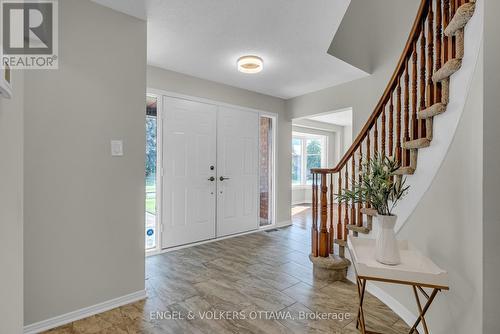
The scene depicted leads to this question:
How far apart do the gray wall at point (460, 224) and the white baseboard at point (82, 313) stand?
2.23 meters

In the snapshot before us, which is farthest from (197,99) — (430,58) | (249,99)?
(430,58)

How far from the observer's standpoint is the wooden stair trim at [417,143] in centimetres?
167

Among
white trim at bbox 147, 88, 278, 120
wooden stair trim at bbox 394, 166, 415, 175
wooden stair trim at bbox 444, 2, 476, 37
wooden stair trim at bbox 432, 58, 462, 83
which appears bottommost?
wooden stair trim at bbox 394, 166, 415, 175

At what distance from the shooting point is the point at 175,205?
3498 mm

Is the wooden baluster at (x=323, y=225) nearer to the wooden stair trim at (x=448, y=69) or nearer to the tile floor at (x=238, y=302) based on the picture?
the tile floor at (x=238, y=302)

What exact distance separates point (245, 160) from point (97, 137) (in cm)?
255

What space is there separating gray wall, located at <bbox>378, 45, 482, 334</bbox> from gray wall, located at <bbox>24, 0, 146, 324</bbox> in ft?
7.24

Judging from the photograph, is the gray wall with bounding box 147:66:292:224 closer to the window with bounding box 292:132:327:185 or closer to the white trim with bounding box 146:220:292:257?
the white trim with bounding box 146:220:292:257

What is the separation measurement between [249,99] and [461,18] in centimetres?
313

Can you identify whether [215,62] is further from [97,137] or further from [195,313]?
[195,313]

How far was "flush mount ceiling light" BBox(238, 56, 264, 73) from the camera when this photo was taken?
292 cm

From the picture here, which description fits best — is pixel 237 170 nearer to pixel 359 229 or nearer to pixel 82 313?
pixel 359 229

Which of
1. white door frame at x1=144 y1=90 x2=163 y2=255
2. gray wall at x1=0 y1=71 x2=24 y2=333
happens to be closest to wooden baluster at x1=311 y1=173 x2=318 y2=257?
white door frame at x1=144 y1=90 x2=163 y2=255

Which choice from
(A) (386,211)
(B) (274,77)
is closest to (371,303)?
(A) (386,211)
